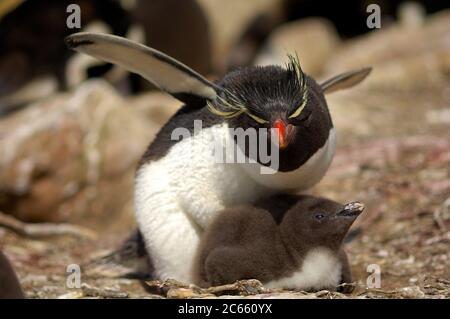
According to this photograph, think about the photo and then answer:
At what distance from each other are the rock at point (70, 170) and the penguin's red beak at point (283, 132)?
2335 mm

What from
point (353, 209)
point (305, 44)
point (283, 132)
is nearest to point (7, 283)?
point (283, 132)

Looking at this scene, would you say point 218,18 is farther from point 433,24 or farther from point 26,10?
point 26,10

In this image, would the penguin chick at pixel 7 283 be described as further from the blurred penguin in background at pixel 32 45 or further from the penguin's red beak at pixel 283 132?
the blurred penguin in background at pixel 32 45

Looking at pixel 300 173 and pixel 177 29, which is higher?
pixel 177 29

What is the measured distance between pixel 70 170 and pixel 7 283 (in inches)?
86.9

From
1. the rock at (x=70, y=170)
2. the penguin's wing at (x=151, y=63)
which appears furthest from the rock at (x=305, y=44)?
the penguin's wing at (x=151, y=63)

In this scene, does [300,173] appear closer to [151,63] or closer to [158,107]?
[151,63]

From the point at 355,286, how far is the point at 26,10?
203 inches

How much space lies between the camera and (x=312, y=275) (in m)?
2.70

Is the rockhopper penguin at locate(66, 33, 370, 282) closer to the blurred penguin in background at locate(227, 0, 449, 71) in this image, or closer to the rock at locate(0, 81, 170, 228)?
the rock at locate(0, 81, 170, 228)

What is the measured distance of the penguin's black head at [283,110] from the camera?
2.67 metres

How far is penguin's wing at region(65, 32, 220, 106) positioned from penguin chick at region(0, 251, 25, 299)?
2.57 feet

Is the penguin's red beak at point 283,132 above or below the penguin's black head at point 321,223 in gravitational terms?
above

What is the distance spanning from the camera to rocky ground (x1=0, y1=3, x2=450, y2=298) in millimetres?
3242
